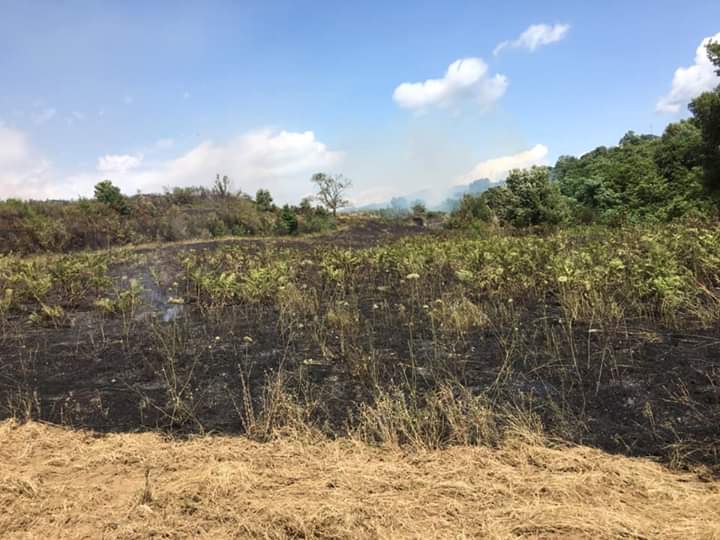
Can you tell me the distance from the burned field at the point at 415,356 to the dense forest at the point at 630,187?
7002mm

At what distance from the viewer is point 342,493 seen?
6.55 ft

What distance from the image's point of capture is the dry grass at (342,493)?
69.3 inches

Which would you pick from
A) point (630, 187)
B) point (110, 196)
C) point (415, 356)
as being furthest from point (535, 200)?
point (110, 196)

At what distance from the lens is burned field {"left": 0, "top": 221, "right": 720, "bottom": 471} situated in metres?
2.49

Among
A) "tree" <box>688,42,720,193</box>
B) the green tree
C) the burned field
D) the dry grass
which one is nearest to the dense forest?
"tree" <box>688,42,720,193</box>

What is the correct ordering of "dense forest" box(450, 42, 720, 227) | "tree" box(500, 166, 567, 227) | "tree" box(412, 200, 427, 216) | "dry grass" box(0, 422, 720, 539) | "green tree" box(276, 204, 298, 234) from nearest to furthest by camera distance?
1. "dry grass" box(0, 422, 720, 539)
2. "dense forest" box(450, 42, 720, 227)
3. "tree" box(500, 166, 567, 227)
4. "green tree" box(276, 204, 298, 234)
5. "tree" box(412, 200, 427, 216)

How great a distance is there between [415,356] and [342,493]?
1.60 metres

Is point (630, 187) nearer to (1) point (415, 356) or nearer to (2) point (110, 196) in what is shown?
(1) point (415, 356)

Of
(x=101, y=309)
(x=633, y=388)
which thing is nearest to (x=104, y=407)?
(x=101, y=309)

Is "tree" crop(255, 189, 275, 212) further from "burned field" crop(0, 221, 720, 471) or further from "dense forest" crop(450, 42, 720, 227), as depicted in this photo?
"burned field" crop(0, 221, 720, 471)

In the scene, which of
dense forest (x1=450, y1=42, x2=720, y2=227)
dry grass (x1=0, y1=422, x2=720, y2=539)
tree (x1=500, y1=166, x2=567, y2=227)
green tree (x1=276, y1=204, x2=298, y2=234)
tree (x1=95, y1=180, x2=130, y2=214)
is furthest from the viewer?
green tree (x1=276, y1=204, x2=298, y2=234)

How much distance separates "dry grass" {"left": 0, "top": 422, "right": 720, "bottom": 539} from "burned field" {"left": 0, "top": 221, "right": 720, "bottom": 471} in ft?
0.58

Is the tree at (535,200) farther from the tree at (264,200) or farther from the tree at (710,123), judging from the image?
the tree at (264,200)

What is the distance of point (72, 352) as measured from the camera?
13.4 ft
